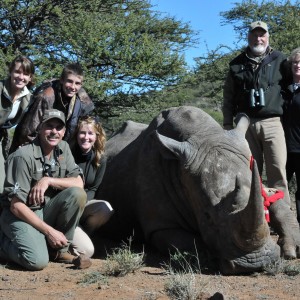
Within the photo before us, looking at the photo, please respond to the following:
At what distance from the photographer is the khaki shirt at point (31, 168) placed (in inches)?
248

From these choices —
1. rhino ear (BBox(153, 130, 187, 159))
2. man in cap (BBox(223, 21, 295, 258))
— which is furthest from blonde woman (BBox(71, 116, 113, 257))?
man in cap (BBox(223, 21, 295, 258))

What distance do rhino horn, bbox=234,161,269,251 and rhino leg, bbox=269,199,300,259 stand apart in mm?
955

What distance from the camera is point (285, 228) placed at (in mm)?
6730

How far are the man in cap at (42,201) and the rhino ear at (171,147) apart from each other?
0.95 metres

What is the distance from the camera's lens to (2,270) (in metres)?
6.11

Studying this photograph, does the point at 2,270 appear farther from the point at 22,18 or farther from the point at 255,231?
the point at 22,18

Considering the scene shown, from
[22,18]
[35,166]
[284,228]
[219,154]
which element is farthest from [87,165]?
[22,18]

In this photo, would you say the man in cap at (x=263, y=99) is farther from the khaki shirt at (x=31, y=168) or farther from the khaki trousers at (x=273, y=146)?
the khaki shirt at (x=31, y=168)

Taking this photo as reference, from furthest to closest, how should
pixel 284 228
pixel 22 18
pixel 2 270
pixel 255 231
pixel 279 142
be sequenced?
pixel 22 18
pixel 279 142
pixel 284 228
pixel 2 270
pixel 255 231

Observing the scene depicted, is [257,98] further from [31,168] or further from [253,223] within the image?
[31,168]

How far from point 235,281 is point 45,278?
1723 mm

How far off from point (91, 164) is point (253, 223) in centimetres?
248

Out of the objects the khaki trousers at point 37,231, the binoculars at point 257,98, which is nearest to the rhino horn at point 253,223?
the khaki trousers at point 37,231

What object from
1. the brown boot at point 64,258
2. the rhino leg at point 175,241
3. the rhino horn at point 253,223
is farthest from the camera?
the rhino leg at point 175,241
